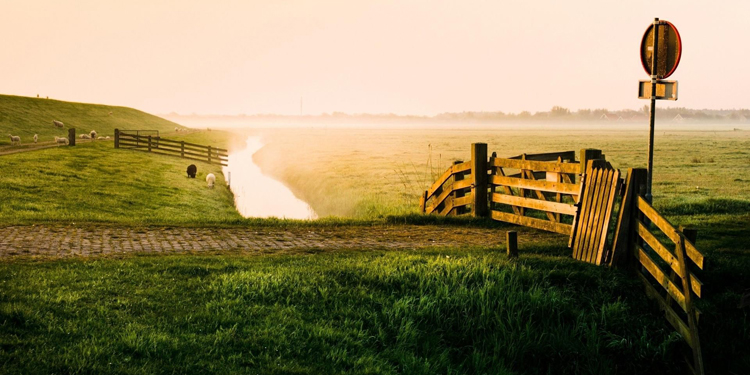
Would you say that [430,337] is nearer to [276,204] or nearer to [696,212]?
[696,212]

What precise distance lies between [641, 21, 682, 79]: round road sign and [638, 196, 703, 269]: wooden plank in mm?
3457

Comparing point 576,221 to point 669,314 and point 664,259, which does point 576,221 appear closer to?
point 664,259

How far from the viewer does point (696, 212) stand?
18750mm

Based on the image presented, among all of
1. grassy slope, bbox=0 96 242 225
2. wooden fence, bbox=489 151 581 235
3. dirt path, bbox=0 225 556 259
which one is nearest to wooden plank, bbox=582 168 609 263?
wooden fence, bbox=489 151 581 235

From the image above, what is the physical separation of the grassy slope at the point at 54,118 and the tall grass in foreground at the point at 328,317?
49570 mm

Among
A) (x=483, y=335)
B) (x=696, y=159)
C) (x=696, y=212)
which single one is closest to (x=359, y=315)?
(x=483, y=335)

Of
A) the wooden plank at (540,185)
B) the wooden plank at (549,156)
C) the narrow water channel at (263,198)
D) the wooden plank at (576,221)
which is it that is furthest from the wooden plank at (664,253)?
the narrow water channel at (263,198)

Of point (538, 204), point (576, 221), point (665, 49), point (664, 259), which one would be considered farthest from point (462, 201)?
point (664, 259)

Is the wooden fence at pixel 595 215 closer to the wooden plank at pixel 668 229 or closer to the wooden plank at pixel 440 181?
the wooden plank at pixel 668 229

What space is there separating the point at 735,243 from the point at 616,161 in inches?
1572

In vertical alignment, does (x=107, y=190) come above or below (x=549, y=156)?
below

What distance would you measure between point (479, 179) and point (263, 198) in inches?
916

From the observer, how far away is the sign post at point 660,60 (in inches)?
470

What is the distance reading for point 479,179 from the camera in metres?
15.8
